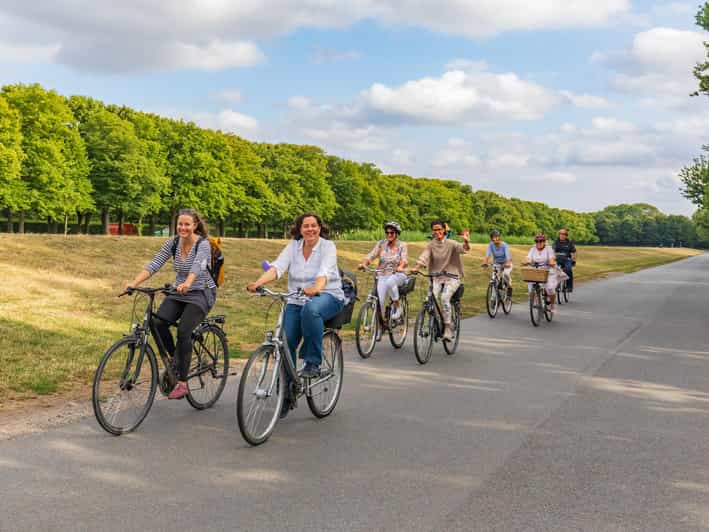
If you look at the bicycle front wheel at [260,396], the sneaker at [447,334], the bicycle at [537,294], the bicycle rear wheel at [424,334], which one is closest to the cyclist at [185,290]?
the bicycle front wheel at [260,396]

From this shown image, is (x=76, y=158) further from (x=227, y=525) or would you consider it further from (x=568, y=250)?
(x=227, y=525)

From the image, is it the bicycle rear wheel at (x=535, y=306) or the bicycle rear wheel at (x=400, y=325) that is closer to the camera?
the bicycle rear wheel at (x=400, y=325)

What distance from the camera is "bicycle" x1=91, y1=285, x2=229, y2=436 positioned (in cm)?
551

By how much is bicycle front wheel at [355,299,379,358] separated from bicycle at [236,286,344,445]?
3.27 metres

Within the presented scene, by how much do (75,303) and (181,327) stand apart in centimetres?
1051

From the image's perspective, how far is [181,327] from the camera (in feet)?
19.9

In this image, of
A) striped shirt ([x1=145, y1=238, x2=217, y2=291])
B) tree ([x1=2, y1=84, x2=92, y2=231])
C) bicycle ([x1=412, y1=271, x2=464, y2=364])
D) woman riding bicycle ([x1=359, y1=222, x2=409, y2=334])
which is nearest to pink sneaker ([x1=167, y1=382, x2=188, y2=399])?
striped shirt ([x1=145, y1=238, x2=217, y2=291])

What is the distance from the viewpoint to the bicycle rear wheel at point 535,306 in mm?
13859

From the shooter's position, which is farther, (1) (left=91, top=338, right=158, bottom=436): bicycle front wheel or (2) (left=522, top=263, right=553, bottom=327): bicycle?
(2) (left=522, top=263, right=553, bottom=327): bicycle

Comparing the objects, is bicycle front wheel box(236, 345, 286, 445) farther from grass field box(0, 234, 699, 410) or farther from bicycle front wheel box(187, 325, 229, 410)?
grass field box(0, 234, 699, 410)

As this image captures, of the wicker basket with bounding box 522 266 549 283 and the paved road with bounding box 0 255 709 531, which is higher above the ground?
the wicker basket with bounding box 522 266 549 283

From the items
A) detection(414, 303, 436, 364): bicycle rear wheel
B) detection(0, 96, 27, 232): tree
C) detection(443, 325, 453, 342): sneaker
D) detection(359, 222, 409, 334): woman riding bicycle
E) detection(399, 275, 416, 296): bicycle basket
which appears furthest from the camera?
detection(0, 96, 27, 232): tree

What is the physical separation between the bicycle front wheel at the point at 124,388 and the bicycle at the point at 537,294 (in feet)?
29.4

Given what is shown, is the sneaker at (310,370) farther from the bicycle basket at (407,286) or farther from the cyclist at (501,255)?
the cyclist at (501,255)
